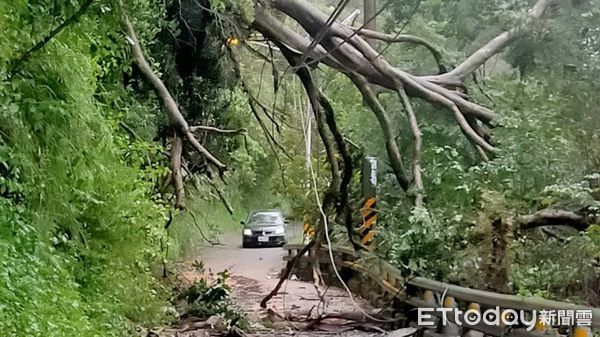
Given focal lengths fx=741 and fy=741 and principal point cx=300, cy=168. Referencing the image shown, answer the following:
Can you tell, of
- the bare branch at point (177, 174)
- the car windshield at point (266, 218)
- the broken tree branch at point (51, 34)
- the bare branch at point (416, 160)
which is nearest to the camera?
the broken tree branch at point (51, 34)

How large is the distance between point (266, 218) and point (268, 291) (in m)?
8.34

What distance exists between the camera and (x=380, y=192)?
12.1m

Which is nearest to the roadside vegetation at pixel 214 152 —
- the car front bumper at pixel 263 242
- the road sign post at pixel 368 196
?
the road sign post at pixel 368 196

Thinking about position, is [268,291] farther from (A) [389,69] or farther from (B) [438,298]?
(B) [438,298]

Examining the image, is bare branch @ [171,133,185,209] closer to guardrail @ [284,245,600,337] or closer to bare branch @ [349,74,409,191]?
bare branch @ [349,74,409,191]

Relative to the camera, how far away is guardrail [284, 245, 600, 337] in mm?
5230

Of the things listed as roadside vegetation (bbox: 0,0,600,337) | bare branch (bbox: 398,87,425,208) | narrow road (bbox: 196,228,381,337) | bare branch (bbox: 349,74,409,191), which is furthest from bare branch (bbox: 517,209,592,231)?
narrow road (bbox: 196,228,381,337)

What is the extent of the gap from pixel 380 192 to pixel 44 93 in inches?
309

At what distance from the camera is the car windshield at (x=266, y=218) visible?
2188cm

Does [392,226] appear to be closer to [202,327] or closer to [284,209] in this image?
[202,327]

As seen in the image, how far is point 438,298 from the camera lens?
7480 millimetres

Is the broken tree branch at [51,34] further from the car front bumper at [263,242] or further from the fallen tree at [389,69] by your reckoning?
the car front bumper at [263,242]

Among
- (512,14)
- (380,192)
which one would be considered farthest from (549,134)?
(380,192)

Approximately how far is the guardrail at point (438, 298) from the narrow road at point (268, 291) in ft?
1.34
